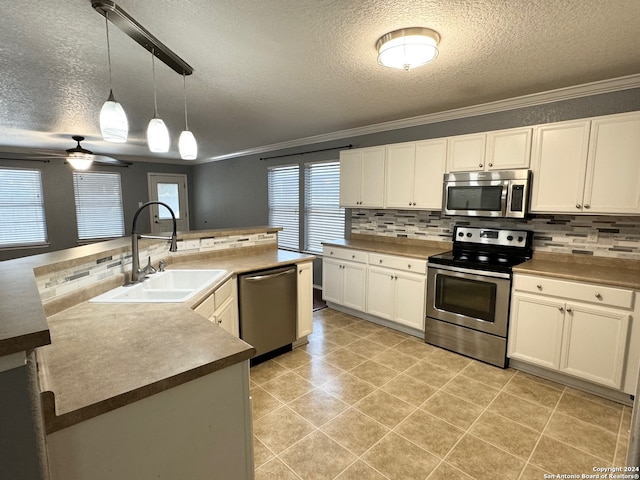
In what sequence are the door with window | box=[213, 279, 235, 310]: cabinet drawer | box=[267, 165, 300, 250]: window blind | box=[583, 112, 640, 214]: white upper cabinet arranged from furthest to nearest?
the door with window < box=[267, 165, 300, 250]: window blind < box=[583, 112, 640, 214]: white upper cabinet < box=[213, 279, 235, 310]: cabinet drawer

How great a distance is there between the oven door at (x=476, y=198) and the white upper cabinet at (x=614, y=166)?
60 cm

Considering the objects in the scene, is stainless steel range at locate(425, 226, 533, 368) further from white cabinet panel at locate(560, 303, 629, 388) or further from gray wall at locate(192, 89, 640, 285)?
gray wall at locate(192, 89, 640, 285)

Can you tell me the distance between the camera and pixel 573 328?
7.98ft

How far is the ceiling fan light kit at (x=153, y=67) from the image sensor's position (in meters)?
1.48

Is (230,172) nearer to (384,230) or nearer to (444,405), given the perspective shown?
(384,230)

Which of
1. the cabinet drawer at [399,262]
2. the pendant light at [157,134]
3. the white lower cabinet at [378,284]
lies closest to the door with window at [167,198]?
the white lower cabinet at [378,284]

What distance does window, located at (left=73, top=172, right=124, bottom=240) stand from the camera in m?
6.47

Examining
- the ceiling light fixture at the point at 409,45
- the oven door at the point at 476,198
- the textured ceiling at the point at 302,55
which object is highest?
the textured ceiling at the point at 302,55

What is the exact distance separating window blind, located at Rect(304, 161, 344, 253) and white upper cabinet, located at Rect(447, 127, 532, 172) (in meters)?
1.90

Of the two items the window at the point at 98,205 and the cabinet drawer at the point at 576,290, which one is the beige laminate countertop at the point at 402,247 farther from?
the window at the point at 98,205

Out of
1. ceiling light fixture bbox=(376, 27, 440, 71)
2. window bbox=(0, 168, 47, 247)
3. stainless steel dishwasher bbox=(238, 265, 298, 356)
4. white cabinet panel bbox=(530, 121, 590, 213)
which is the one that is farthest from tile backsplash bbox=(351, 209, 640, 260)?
window bbox=(0, 168, 47, 247)

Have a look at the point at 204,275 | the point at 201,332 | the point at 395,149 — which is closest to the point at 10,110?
the point at 204,275

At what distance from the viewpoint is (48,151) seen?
6074mm

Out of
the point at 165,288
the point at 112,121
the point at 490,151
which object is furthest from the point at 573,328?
the point at 112,121
